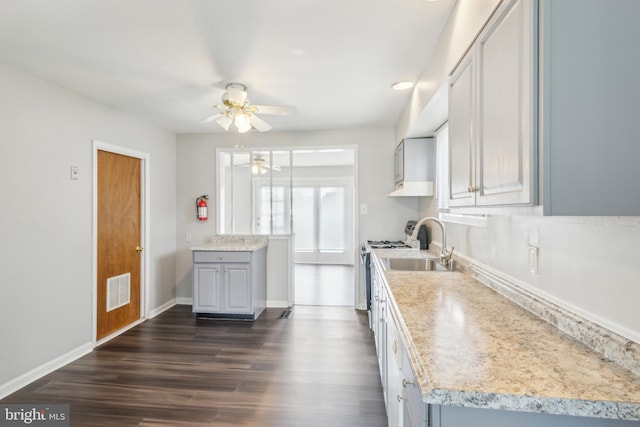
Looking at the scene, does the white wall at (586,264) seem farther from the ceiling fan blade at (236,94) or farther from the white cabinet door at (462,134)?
the ceiling fan blade at (236,94)

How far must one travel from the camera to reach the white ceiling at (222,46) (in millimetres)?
1781

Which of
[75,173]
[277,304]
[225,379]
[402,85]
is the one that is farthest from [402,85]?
[277,304]

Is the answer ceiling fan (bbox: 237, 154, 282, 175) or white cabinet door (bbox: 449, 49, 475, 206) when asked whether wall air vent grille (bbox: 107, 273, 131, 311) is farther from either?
white cabinet door (bbox: 449, 49, 475, 206)

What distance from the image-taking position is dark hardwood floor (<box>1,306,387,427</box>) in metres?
2.12

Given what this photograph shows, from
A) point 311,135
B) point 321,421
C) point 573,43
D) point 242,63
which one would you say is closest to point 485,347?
point 573,43

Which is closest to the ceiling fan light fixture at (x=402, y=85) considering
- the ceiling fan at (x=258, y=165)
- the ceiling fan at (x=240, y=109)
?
the ceiling fan at (x=240, y=109)

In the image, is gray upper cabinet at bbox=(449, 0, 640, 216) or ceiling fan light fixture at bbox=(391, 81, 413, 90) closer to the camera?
gray upper cabinet at bbox=(449, 0, 640, 216)

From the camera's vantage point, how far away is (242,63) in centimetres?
241

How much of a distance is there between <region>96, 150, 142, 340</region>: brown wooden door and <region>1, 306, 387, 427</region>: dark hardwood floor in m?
0.28

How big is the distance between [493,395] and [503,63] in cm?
101

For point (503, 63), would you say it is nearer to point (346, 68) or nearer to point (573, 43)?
point (573, 43)

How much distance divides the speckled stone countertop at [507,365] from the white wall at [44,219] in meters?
2.85

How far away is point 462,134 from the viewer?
1.51 metres

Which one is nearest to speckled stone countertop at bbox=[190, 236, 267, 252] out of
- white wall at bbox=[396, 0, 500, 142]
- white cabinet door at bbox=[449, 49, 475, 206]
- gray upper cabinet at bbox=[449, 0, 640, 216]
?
white wall at bbox=[396, 0, 500, 142]
